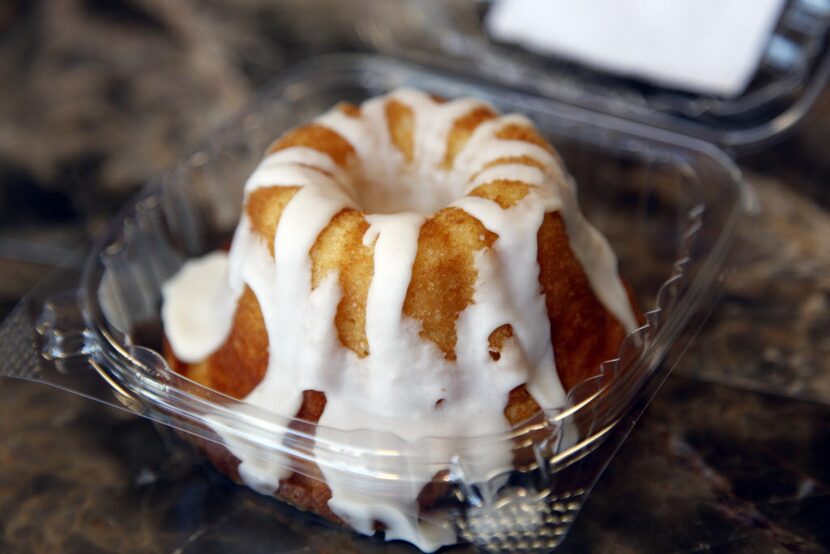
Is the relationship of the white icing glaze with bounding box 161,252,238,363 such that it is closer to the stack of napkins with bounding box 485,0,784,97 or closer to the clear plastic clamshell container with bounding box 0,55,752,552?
the clear plastic clamshell container with bounding box 0,55,752,552

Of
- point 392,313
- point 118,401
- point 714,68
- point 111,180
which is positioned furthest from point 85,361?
point 714,68

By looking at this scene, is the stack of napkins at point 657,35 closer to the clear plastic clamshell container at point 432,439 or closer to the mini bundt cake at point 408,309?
the clear plastic clamshell container at point 432,439

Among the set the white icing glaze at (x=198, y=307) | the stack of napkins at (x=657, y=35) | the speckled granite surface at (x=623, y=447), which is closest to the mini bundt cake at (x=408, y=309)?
the white icing glaze at (x=198, y=307)

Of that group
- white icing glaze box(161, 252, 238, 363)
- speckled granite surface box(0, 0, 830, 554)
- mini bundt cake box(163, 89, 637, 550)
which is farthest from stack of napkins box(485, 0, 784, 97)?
white icing glaze box(161, 252, 238, 363)

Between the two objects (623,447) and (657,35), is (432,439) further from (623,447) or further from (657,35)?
(657,35)

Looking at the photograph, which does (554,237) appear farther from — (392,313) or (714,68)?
Answer: (714,68)

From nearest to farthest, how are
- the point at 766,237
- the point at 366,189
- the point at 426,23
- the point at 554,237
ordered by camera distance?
the point at 554,237, the point at 366,189, the point at 766,237, the point at 426,23
